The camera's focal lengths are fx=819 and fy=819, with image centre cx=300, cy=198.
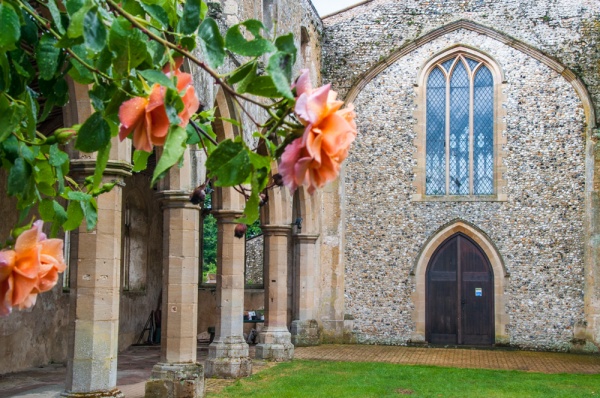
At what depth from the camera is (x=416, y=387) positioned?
11461 mm

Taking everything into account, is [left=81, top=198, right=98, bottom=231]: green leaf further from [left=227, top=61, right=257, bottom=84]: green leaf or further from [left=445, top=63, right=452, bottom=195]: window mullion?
[left=445, top=63, right=452, bottom=195]: window mullion

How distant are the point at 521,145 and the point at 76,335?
12.7m

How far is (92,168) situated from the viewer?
7.91m

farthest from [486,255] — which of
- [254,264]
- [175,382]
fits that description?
[175,382]

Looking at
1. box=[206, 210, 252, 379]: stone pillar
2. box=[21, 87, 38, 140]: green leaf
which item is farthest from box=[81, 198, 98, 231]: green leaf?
box=[206, 210, 252, 379]: stone pillar

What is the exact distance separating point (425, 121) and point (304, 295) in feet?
16.1

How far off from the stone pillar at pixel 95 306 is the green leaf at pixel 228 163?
6250 mm

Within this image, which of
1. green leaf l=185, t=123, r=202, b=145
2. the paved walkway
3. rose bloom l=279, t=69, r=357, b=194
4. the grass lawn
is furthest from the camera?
the paved walkway

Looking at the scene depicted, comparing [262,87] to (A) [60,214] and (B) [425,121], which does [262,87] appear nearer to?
(A) [60,214]

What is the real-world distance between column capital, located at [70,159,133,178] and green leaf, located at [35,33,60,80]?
586 centimetres

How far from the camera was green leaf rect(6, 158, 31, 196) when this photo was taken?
1933mm

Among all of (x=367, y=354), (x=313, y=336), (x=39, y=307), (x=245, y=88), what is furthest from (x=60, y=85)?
(x=313, y=336)

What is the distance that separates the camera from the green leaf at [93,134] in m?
1.88

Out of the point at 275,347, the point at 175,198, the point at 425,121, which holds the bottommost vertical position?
the point at 275,347
